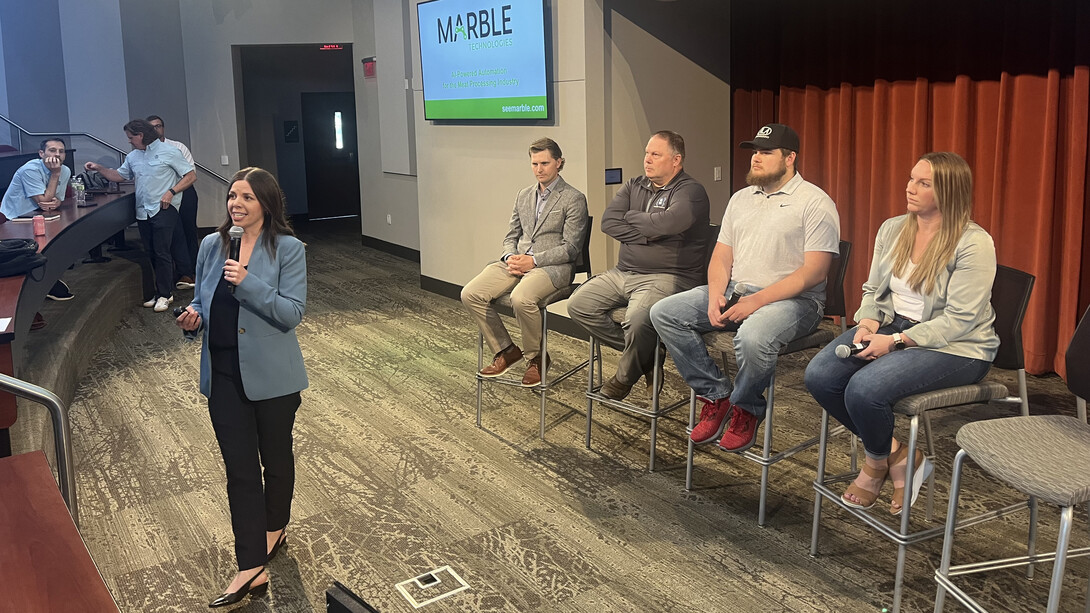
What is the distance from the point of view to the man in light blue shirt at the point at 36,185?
641 cm

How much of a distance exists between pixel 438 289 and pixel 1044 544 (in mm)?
5208

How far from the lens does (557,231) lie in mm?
4422

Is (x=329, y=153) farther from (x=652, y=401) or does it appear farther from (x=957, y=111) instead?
(x=652, y=401)

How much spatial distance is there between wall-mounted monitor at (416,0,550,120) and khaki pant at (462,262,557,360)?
5.85 feet

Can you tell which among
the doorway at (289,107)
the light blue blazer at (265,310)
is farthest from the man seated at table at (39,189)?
the doorway at (289,107)

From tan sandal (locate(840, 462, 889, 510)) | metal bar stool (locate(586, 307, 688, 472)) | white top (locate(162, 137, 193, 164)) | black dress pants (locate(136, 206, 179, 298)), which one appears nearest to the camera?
tan sandal (locate(840, 462, 889, 510))

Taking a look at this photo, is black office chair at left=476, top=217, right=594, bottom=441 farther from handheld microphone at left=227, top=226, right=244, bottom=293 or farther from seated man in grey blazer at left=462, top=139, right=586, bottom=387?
handheld microphone at left=227, top=226, right=244, bottom=293

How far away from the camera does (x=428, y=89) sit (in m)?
6.97

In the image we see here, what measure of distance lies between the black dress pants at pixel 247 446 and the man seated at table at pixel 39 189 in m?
4.31

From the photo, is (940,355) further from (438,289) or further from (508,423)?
(438,289)

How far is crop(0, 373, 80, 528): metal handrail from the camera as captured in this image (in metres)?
1.99

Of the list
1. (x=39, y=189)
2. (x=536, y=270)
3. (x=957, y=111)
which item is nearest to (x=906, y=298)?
(x=536, y=270)

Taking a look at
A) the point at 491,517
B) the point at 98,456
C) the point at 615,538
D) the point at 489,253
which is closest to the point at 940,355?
the point at 615,538

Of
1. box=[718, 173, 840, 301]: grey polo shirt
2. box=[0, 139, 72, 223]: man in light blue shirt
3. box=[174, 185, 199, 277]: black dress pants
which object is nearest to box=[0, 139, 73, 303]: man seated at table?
box=[0, 139, 72, 223]: man in light blue shirt
